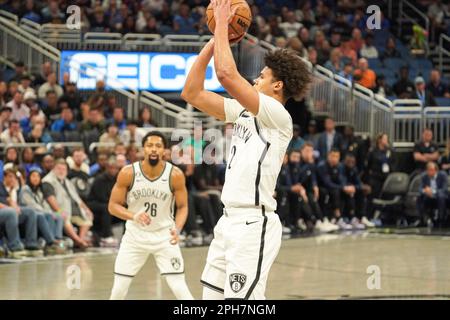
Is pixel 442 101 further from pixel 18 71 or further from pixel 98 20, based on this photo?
pixel 18 71

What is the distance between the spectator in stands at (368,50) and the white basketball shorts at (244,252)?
17.8m

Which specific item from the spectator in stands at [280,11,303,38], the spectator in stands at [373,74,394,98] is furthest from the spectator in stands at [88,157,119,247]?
the spectator in stands at [280,11,303,38]

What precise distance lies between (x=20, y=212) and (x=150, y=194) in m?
4.61

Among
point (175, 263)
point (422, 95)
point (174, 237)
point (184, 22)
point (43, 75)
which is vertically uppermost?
point (184, 22)

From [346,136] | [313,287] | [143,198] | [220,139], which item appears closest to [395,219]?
[346,136]

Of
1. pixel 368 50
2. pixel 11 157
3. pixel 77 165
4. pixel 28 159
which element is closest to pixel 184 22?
pixel 368 50

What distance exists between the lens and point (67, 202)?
15422 mm

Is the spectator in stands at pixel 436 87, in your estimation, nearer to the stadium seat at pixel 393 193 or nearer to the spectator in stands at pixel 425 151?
the spectator in stands at pixel 425 151

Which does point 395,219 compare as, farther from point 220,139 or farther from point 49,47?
point 49,47

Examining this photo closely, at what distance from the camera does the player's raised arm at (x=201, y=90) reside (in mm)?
6684

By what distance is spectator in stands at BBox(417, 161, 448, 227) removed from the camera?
18984 mm

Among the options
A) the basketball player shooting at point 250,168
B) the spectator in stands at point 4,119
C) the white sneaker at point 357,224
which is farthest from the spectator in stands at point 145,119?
the basketball player shooting at point 250,168

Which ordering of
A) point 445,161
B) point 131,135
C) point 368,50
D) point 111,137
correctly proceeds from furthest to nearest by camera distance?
point 368,50 → point 445,161 → point 131,135 → point 111,137

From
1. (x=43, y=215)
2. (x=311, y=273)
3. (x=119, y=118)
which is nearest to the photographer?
(x=311, y=273)
